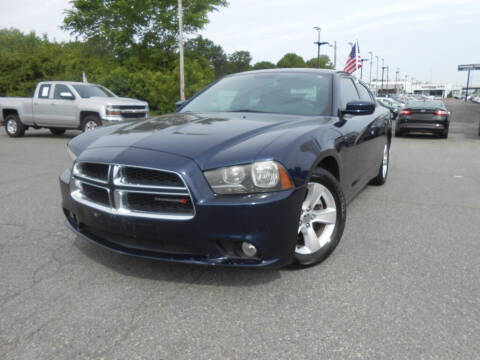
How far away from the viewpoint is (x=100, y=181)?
112 inches

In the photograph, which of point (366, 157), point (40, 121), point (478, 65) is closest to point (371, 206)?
point (366, 157)

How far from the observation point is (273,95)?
411 centimetres

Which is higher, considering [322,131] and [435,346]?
[322,131]

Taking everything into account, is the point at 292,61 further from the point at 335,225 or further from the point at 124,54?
the point at 335,225

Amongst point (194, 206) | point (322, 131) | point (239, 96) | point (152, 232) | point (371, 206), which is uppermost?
point (239, 96)

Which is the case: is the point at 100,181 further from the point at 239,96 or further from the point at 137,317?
the point at 239,96

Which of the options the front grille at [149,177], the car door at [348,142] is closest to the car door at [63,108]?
the car door at [348,142]

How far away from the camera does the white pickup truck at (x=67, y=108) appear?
518 inches

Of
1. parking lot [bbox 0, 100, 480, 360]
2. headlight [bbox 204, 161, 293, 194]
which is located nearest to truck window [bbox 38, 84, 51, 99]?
parking lot [bbox 0, 100, 480, 360]

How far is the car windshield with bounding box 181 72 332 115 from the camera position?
12.9ft

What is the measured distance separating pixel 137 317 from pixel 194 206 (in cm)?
73

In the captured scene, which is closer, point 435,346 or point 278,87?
point 435,346

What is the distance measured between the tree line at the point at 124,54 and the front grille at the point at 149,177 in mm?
25392

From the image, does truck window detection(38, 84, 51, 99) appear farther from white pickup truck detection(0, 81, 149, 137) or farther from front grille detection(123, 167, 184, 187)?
front grille detection(123, 167, 184, 187)
